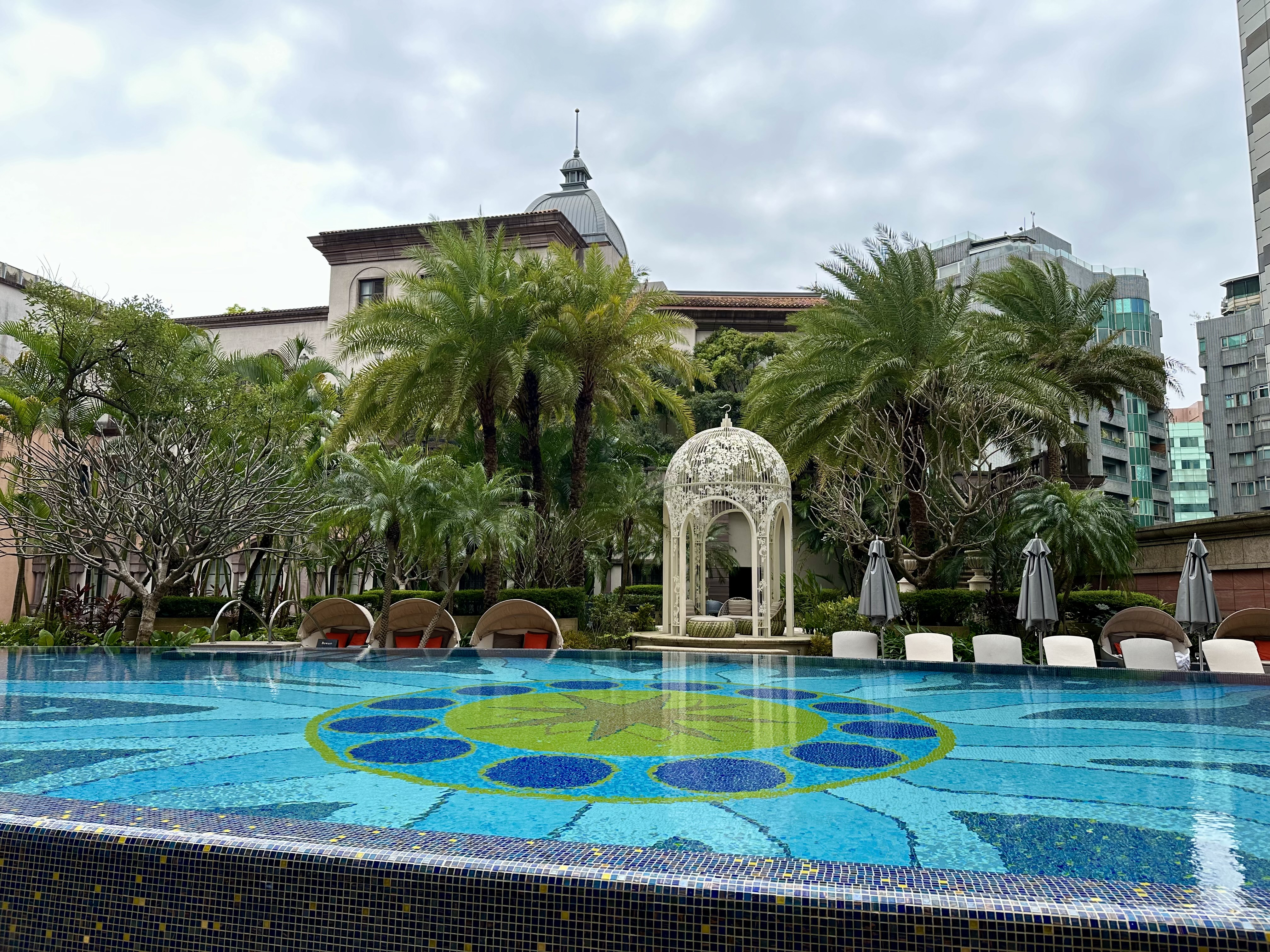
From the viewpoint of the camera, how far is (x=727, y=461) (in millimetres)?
17141

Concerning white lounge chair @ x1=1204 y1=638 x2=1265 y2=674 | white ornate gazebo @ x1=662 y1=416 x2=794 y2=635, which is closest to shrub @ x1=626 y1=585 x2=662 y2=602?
white ornate gazebo @ x1=662 y1=416 x2=794 y2=635

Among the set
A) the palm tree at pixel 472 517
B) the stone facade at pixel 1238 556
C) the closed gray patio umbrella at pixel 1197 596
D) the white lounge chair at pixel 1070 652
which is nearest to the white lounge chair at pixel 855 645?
the white lounge chair at pixel 1070 652

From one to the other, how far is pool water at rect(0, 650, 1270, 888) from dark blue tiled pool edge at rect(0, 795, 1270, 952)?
97cm

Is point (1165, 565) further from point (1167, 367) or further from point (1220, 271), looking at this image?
point (1220, 271)

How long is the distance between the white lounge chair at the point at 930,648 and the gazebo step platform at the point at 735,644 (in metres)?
3.39

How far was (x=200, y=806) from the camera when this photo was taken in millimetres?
4500

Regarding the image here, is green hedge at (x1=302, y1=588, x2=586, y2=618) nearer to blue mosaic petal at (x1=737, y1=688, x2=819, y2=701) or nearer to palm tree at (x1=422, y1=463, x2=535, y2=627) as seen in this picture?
palm tree at (x1=422, y1=463, x2=535, y2=627)

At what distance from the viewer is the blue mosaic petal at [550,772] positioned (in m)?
5.11

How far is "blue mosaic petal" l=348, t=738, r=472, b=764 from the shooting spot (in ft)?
18.9

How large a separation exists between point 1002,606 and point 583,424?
31.0 feet

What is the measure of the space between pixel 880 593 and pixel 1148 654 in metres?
3.40

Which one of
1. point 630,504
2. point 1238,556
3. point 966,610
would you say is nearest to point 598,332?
point 630,504

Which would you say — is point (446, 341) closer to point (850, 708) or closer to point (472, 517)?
point (472, 517)

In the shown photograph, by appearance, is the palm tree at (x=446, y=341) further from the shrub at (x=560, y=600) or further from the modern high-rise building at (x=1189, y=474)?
the modern high-rise building at (x=1189, y=474)
